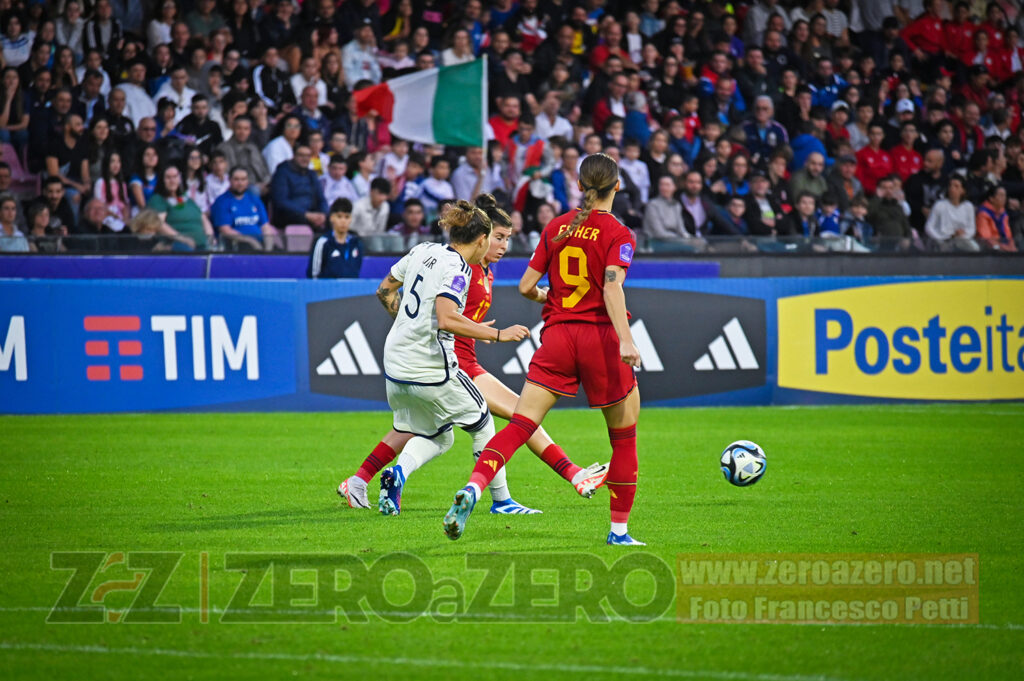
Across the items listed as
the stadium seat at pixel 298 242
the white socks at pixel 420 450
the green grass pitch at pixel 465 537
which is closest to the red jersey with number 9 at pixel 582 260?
the green grass pitch at pixel 465 537

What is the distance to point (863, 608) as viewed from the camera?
562 cm

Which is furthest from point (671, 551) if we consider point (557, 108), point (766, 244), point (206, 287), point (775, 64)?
point (775, 64)

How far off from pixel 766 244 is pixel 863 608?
1125 cm

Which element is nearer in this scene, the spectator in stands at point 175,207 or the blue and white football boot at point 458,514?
the blue and white football boot at point 458,514

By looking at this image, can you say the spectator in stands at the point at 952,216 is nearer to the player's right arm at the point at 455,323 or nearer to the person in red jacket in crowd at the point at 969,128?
the person in red jacket in crowd at the point at 969,128

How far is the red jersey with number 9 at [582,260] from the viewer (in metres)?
6.79

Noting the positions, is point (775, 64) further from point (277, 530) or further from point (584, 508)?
point (277, 530)

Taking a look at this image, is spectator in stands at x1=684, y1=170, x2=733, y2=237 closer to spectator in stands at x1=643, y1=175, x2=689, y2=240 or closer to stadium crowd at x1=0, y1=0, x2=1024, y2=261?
stadium crowd at x1=0, y1=0, x2=1024, y2=261

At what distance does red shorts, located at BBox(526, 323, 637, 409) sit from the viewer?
22.5 ft

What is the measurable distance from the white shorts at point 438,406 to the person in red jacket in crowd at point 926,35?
717 inches

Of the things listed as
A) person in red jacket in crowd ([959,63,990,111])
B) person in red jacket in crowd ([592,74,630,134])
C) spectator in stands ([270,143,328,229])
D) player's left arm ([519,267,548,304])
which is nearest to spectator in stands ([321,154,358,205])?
spectator in stands ([270,143,328,229])

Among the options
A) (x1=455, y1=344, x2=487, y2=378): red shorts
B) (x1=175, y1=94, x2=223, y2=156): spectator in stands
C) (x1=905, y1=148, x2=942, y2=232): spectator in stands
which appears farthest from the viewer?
(x1=905, y1=148, x2=942, y2=232): spectator in stands

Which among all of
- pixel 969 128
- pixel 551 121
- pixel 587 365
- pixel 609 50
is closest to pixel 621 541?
pixel 587 365

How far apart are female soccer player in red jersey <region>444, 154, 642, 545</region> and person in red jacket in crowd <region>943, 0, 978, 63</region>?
750 inches
